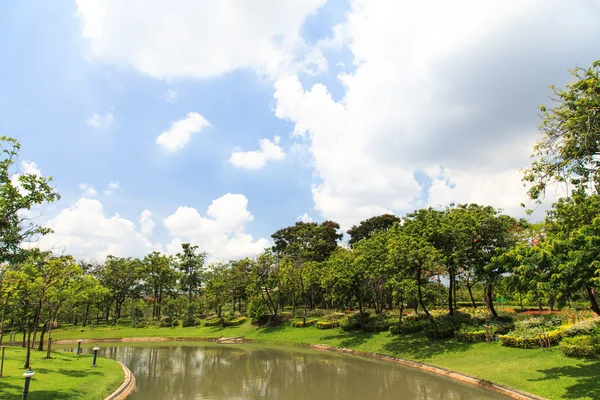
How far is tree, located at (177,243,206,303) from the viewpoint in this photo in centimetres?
6481

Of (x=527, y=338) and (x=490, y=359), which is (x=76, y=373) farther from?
(x=527, y=338)

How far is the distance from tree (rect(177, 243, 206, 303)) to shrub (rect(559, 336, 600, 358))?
192 feet

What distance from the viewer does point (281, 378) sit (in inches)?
797

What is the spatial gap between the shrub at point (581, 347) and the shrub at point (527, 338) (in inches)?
64.1

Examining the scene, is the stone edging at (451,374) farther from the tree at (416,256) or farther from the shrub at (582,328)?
the shrub at (582,328)

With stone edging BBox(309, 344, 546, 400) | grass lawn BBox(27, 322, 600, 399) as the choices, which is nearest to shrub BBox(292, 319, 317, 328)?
grass lawn BBox(27, 322, 600, 399)

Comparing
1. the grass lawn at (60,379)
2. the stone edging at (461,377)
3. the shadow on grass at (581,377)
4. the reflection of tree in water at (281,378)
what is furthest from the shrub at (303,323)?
the shadow on grass at (581,377)

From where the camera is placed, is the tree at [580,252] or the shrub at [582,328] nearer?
the tree at [580,252]

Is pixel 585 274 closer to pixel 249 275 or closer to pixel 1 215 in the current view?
pixel 1 215

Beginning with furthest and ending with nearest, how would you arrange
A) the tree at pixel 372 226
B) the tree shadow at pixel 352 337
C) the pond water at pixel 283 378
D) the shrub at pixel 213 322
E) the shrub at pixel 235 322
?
the tree at pixel 372 226
the shrub at pixel 213 322
the shrub at pixel 235 322
the tree shadow at pixel 352 337
the pond water at pixel 283 378

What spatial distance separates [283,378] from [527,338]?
13.9m

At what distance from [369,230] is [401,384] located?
→ 47310 mm

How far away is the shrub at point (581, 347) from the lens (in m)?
15.6

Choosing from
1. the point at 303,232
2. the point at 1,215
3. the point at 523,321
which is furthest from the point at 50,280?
the point at 303,232
